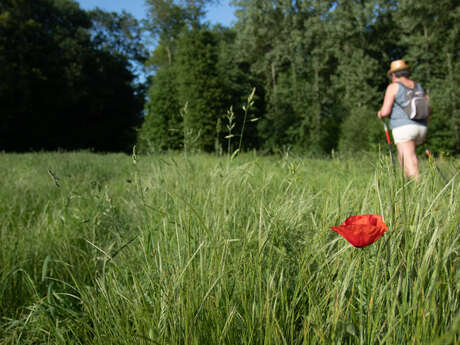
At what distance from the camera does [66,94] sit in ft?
66.1

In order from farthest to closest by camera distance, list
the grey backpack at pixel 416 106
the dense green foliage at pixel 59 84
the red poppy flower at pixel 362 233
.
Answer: the dense green foliage at pixel 59 84 → the grey backpack at pixel 416 106 → the red poppy flower at pixel 362 233

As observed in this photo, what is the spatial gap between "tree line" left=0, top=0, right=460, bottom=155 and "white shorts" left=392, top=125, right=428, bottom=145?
655cm

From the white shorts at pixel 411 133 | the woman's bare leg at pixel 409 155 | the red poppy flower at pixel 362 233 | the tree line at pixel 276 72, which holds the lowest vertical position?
the red poppy flower at pixel 362 233

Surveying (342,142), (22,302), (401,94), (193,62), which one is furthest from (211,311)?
(342,142)

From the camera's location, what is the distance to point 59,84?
20.0 m

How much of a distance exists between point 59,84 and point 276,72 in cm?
1396

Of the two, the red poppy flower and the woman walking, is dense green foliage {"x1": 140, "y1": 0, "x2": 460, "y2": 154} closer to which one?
the woman walking

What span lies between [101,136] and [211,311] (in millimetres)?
24089

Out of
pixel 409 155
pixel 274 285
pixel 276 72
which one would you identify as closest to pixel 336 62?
pixel 276 72

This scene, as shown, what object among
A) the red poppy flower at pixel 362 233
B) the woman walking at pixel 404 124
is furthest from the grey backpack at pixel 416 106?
the red poppy flower at pixel 362 233

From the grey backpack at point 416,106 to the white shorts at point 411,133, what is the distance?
0.34 ft

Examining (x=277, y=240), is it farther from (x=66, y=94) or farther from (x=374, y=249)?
(x=66, y=94)

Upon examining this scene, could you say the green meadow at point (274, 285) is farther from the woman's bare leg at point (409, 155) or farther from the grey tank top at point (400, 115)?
the grey tank top at point (400, 115)

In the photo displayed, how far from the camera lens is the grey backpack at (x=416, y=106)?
10.8 ft
